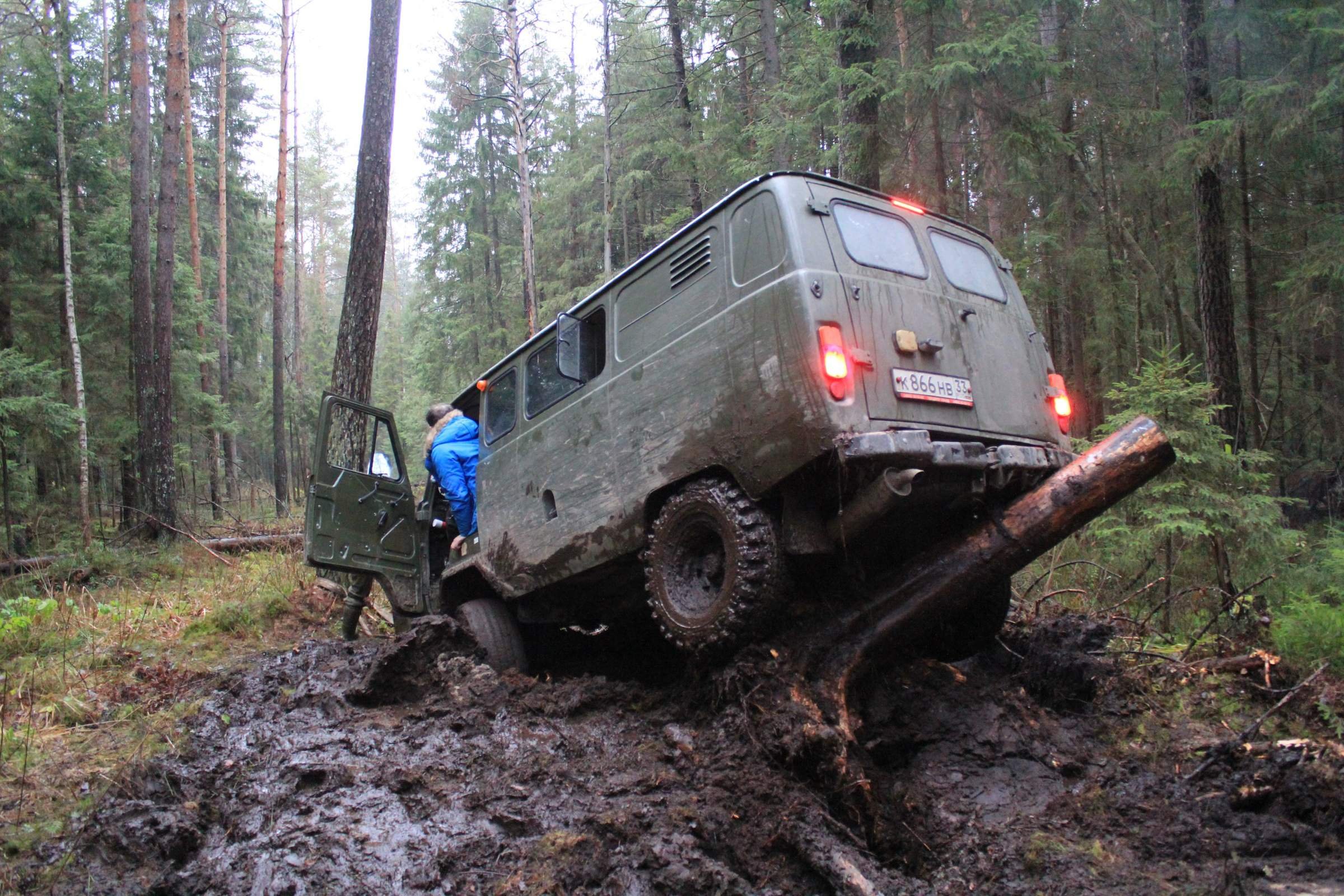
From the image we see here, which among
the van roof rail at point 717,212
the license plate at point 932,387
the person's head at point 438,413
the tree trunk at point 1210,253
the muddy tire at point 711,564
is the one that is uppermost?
the tree trunk at point 1210,253

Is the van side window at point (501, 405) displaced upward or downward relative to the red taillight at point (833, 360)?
upward

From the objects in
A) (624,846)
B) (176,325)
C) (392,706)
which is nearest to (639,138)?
(176,325)

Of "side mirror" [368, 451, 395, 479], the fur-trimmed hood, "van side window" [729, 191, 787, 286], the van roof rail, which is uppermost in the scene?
the van roof rail

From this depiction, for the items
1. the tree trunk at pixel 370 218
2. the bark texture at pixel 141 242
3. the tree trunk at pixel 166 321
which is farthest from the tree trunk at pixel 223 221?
the tree trunk at pixel 370 218

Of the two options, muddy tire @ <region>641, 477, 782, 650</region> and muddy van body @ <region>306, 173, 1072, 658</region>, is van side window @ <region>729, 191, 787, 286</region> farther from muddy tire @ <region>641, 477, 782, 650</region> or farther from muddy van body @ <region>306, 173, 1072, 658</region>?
muddy tire @ <region>641, 477, 782, 650</region>

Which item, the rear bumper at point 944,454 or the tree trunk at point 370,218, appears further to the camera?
the tree trunk at point 370,218

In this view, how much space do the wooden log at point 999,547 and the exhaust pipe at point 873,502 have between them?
0.43 m

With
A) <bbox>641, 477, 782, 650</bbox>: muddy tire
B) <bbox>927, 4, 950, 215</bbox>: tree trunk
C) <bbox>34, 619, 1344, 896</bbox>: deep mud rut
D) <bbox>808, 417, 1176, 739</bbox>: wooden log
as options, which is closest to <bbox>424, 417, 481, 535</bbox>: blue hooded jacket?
<bbox>34, 619, 1344, 896</bbox>: deep mud rut

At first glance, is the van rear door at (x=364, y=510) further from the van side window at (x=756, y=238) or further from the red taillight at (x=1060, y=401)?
the red taillight at (x=1060, y=401)

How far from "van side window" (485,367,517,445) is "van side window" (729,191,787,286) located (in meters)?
2.35

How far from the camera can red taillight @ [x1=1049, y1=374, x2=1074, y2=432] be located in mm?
4281

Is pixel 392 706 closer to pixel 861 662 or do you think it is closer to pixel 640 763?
pixel 640 763

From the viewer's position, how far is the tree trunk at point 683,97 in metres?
16.0

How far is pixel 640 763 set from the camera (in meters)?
3.45
